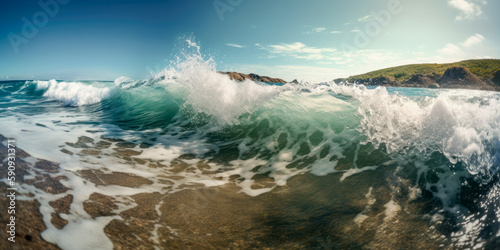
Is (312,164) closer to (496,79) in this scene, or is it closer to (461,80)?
(461,80)

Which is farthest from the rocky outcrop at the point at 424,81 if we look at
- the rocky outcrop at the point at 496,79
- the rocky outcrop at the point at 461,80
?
the rocky outcrop at the point at 496,79

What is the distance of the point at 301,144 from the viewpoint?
237 inches

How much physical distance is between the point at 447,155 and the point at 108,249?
570 centimetres

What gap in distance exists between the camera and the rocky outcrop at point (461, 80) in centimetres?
4750

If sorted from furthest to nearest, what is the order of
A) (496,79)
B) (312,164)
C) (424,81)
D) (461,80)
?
(424,81) → (461,80) → (496,79) → (312,164)

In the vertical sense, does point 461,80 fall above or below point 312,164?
above

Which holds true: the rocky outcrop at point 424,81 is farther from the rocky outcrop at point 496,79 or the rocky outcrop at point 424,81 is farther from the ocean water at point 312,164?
the ocean water at point 312,164

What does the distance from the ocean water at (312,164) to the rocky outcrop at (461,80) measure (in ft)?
189

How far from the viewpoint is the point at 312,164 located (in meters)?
5.00

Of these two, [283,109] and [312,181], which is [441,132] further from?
[283,109]

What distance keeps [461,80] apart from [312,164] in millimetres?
63062

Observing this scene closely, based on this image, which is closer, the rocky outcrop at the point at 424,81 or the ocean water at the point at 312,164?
the ocean water at the point at 312,164

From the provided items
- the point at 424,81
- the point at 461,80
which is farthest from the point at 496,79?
the point at 424,81

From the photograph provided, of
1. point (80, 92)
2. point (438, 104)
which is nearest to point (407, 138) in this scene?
point (438, 104)
